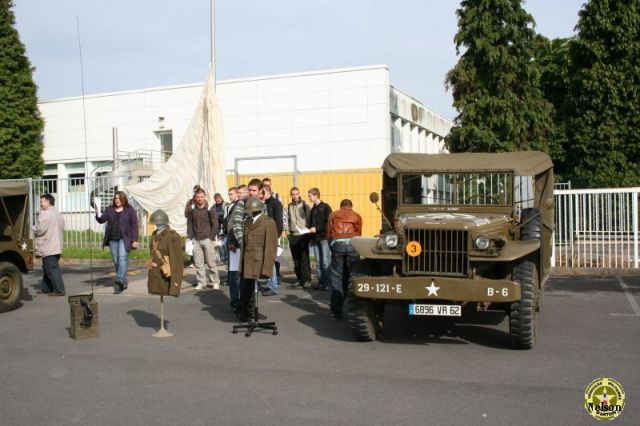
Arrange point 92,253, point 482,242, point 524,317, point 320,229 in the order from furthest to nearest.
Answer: point 92,253 < point 320,229 < point 482,242 < point 524,317

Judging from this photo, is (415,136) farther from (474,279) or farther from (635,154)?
(474,279)

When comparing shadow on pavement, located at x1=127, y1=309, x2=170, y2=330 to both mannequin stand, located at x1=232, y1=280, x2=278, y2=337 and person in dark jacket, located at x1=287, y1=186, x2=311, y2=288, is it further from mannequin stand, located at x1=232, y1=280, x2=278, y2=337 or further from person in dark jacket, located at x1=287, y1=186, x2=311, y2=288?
person in dark jacket, located at x1=287, y1=186, x2=311, y2=288

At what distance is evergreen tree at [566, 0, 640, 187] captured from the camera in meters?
27.0

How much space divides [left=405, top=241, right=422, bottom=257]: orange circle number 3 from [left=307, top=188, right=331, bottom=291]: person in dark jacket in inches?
185

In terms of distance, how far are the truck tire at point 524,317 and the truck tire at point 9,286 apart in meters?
7.64

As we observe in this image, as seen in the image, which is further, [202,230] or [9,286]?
[202,230]

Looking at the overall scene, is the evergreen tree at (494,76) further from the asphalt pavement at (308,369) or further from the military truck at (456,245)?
the military truck at (456,245)

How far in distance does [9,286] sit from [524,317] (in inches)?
310

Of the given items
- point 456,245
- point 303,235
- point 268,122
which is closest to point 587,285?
point 303,235

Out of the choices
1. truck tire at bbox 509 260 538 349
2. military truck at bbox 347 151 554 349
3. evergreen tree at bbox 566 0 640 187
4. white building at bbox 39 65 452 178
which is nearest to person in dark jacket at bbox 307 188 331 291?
military truck at bbox 347 151 554 349

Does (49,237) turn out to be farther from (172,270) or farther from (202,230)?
(172,270)

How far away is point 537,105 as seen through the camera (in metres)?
26.3

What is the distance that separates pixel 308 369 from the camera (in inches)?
270

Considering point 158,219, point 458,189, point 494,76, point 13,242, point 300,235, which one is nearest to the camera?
point 158,219
